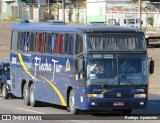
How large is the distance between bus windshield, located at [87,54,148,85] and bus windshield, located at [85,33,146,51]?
0.25 m

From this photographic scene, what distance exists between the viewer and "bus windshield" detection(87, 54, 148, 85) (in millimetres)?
21359

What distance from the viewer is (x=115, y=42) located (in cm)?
2181

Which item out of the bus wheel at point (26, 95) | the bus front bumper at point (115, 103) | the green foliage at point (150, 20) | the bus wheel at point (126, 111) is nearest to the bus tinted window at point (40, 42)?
the bus wheel at point (26, 95)

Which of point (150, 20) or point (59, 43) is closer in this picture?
point (59, 43)

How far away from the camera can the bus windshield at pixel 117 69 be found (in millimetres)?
21359

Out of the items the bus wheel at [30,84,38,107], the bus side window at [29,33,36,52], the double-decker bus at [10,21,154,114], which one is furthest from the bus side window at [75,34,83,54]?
the bus wheel at [30,84,38,107]

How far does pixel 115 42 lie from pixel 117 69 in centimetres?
91

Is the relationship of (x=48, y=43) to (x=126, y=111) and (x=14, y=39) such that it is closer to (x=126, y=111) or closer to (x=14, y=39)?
(x=14, y=39)

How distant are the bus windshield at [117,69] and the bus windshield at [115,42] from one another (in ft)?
0.83

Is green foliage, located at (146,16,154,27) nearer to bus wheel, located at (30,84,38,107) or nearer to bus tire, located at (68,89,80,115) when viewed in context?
bus wheel, located at (30,84,38,107)

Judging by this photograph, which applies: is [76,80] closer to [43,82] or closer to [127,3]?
[43,82]

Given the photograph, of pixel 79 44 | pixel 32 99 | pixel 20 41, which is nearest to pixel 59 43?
pixel 79 44

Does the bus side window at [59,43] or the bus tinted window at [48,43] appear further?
the bus tinted window at [48,43]

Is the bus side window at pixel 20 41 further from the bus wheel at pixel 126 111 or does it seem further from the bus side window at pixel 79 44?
the bus wheel at pixel 126 111
